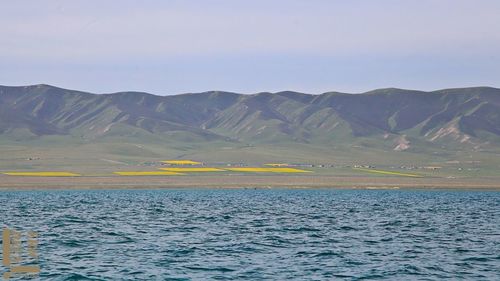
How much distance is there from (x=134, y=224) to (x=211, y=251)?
20.5 m

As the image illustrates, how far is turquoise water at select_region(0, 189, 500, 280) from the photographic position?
4294 cm

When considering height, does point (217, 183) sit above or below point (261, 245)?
below

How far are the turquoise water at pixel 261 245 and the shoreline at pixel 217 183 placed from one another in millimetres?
83855

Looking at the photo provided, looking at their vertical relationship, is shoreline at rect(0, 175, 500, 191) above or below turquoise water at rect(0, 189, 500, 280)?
below

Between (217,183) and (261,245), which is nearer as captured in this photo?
(261,245)

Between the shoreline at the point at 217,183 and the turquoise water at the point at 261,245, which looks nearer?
the turquoise water at the point at 261,245

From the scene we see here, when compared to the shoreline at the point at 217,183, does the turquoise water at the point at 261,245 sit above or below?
above

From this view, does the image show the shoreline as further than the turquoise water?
Yes

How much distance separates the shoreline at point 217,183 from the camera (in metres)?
171

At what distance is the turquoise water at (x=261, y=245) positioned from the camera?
4294 cm

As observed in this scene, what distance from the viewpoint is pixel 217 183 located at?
181 meters

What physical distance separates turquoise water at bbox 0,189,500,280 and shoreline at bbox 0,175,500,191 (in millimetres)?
83855

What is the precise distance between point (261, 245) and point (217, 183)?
128 meters

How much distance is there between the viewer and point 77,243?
54.3m
